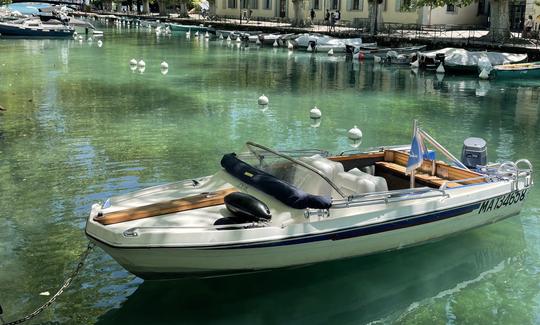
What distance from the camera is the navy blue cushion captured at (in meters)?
7.20

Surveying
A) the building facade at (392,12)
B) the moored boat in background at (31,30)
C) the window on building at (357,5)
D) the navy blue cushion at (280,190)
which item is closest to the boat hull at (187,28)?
the building facade at (392,12)

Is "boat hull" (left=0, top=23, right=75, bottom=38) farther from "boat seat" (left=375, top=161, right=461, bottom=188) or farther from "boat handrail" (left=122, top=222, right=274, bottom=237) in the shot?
"boat handrail" (left=122, top=222, right=274, bottom=237)

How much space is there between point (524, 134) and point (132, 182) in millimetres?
11964

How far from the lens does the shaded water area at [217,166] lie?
7.18m

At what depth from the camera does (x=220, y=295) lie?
725cm

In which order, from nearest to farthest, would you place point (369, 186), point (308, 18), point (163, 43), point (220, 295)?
point (220, 295), point (369, 186), point (163, 43), point (308, 18)

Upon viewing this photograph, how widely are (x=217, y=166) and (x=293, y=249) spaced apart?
625 centimetres

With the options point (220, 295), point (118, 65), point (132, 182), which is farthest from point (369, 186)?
point (118, 65)

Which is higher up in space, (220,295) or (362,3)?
(362,3)

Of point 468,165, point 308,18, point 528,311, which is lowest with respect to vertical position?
point 528,311

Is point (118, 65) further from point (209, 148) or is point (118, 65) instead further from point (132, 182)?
point (132, 182)

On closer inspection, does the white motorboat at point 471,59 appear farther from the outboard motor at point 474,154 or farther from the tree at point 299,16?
the tree at point 299,16

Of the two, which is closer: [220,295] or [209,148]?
[220,295]

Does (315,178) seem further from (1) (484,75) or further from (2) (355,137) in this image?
(1) (484,75)
